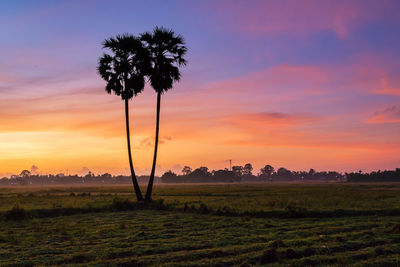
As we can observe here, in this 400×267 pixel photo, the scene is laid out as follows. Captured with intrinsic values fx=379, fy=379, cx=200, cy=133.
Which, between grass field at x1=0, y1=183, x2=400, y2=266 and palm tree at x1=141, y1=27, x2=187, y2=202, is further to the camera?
palm tree at x1=141, y1=27, x2=187, y2=202

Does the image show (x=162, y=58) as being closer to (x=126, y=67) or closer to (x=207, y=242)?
(x=126, y=67)

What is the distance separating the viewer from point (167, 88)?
157 feet

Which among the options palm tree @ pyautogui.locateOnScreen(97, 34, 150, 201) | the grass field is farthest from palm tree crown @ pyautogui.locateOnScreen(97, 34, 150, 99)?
the grass field

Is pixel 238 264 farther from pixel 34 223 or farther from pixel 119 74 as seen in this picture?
pixel 119 74

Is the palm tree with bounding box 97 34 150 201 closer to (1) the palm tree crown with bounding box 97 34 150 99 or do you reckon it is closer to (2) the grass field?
(1) the palm tree crown with bounding box 97 34 150 99

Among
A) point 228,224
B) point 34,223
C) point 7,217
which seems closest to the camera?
point 228,224

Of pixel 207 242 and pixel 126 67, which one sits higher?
pixel 126 67

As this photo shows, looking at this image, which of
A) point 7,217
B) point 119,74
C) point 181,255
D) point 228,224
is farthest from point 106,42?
point 181,255

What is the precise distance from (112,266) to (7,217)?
22179 mm

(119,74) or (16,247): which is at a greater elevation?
(119,74)

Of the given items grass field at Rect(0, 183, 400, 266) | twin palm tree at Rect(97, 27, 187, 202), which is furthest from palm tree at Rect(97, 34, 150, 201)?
grass field at Rect(0, 183, 400, 266)

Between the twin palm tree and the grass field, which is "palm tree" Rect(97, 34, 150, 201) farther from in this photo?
the grass field

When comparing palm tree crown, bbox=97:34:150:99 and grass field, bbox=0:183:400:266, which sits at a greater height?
palm tree crown, bbox=97:34:150:99

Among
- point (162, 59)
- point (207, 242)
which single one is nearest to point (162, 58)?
point (162, 59)
